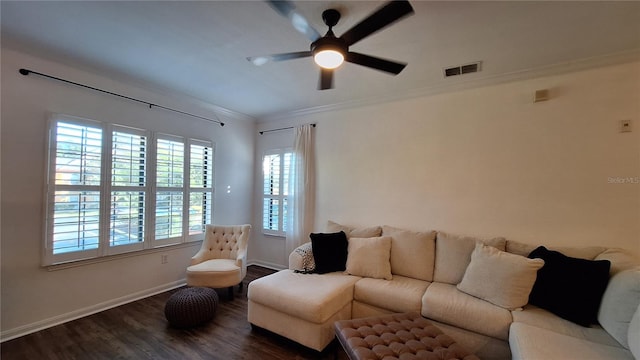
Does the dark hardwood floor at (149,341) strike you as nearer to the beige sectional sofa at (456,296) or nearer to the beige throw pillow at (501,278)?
the beige sectional sofa at (456,296)

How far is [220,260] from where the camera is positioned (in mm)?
3506

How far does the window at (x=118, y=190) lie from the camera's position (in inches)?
106

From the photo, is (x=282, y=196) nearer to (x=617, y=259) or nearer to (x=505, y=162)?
(x=505, y=162)

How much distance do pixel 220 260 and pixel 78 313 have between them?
57.7 inches

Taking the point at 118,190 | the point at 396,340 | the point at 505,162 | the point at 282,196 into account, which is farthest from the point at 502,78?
the point at 118,190

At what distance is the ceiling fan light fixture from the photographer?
1.80 m

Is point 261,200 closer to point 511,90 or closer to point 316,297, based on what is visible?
point 316,297

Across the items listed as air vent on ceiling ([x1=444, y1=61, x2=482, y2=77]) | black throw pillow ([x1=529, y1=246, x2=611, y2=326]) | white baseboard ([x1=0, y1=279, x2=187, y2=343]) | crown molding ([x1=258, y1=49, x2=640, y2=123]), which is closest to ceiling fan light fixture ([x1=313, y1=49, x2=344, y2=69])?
air vent on ceiling ([x1=444, y1=61, x2=482, y2=77])

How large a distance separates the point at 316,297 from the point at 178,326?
4.83 ft

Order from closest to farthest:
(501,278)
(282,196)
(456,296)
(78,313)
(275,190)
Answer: (501,278)
(456,296)
(78,313)
(282,196)
(275,190)

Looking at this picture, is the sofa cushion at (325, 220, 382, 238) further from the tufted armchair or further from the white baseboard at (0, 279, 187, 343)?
the white baseboard at (0, 279, 187, 343)

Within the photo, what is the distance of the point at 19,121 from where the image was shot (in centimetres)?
249

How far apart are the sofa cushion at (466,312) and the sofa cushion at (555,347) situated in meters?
0.17

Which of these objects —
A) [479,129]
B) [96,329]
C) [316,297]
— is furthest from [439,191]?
[96,329]
